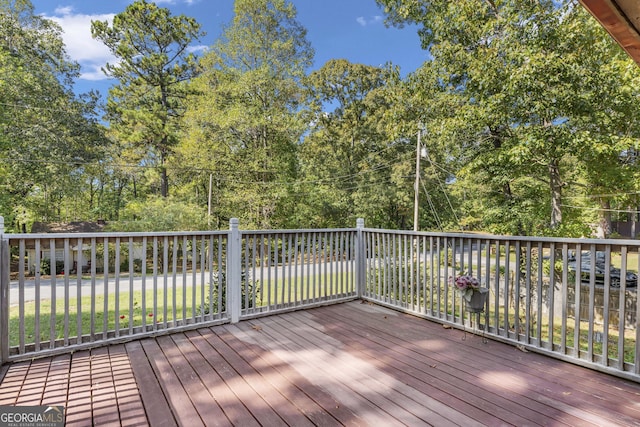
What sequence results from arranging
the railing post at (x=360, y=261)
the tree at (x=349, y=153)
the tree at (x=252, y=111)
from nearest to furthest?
the railing post at (x=360, y=261) → the tree at (x=252, y=111) → the tree at (x=349, y=153)

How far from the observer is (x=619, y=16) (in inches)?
52.9

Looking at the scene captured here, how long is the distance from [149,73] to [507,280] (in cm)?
1757

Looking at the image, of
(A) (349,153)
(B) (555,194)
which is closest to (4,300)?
(B) (555,194)

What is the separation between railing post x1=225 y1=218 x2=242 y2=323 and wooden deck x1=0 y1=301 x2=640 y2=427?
39 centimetres

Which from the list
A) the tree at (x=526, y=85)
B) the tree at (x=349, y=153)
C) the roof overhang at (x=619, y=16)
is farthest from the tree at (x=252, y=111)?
the roof overhang at (x=619, y=16)

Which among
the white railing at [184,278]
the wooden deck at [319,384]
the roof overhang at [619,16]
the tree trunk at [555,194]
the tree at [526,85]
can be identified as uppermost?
the tree at [526,85]

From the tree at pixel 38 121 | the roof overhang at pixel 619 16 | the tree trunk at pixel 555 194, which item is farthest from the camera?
the tree at pixel 38 121

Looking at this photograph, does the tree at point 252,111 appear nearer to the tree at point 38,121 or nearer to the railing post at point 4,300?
the tree at point 38,121

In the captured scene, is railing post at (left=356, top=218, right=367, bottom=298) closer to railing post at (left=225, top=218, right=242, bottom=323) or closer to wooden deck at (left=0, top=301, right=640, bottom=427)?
wooden deck at (left=0, top=301, right=640, bottom=427)

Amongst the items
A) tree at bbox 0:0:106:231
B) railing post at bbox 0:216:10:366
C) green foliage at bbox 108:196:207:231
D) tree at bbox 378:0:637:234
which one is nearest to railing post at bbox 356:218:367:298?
railing post at bbox 0:216:10:366

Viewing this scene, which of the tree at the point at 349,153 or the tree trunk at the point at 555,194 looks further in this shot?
the tree at the point at 349,153

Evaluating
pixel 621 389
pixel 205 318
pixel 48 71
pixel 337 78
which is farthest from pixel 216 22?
pixel 621 389

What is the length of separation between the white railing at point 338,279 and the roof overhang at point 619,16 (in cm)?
143

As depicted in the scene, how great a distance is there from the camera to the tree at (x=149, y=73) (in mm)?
14695
